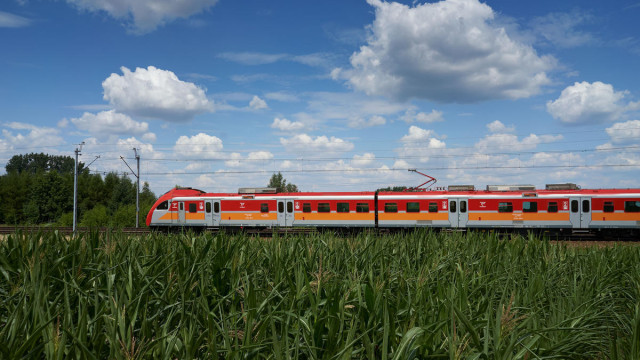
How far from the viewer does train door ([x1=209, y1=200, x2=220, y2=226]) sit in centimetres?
2569

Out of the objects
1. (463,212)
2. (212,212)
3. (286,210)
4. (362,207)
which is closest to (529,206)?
(463,212)

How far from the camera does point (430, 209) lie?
22.8m

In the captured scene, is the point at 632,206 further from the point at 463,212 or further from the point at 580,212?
the point at 463,212

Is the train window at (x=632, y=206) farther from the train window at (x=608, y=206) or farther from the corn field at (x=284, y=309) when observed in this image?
the corn field at (x=284, y=309)

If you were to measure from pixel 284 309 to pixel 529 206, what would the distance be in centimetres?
2205

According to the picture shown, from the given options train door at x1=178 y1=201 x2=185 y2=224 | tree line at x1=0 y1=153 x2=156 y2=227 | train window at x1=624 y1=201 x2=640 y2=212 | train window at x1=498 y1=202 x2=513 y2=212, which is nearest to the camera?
train window at x1=624 y1=201 x2=640 y2=212

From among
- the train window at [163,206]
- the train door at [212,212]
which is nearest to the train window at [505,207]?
the train door at [212,212]

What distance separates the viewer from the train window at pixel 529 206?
21875mm

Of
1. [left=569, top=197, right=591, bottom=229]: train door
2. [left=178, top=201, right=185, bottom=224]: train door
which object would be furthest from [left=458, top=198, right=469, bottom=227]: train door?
[left=178, top=201, right=185, bottom=224]: train door

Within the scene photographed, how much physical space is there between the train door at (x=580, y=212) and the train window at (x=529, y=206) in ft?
5.75

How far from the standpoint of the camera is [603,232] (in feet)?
72.4

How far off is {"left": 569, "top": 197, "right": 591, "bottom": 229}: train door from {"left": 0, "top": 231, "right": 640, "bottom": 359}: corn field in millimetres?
17255

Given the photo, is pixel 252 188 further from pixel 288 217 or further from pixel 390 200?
pixel 390 200

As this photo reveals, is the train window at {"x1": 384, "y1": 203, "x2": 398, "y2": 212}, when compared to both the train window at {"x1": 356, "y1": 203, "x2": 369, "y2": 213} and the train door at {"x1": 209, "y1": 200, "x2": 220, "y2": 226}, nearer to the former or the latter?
the train window at {"x1": 356, "y1": 203, "x2": 369, "y2": 213}
